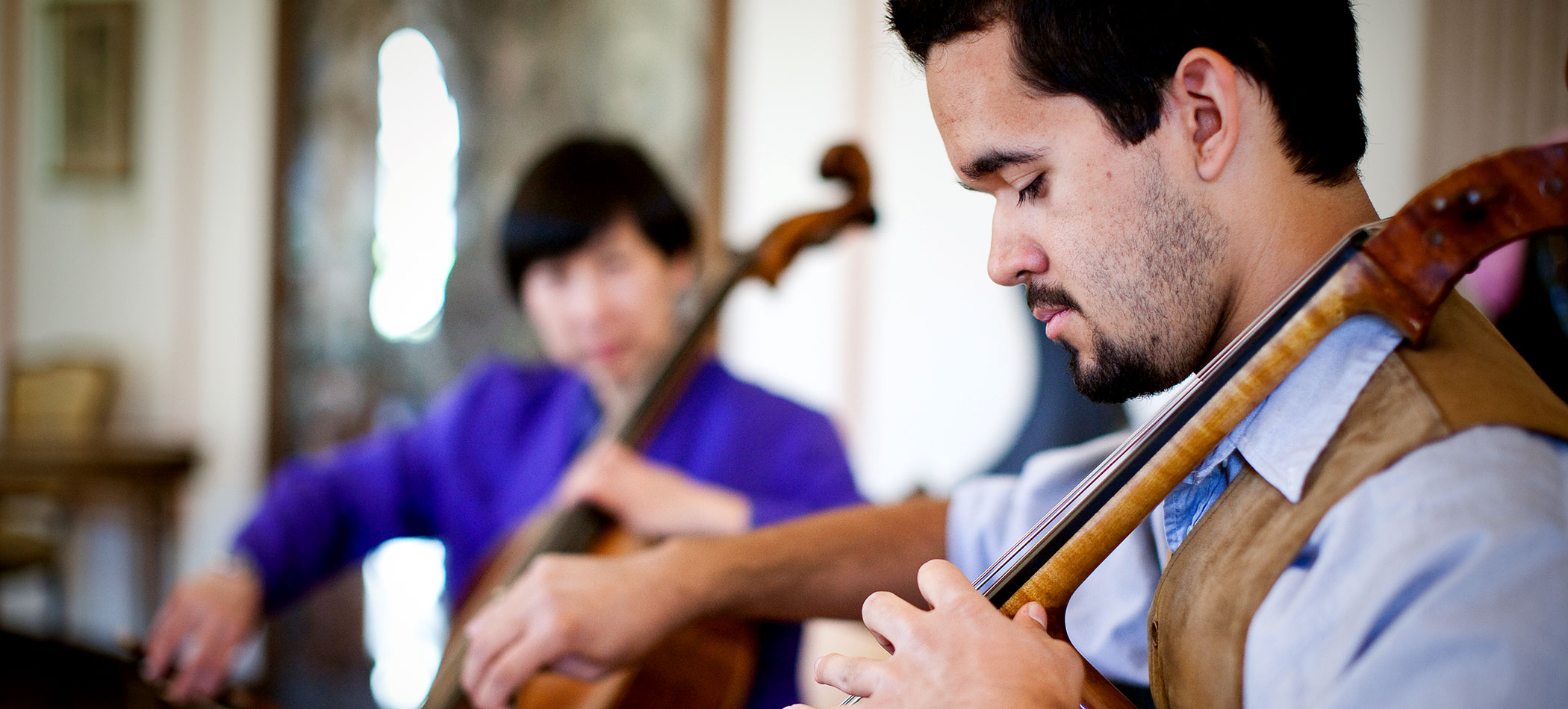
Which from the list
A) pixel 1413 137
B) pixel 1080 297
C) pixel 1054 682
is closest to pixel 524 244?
pixel 1080 297

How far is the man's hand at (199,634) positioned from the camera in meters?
1.14

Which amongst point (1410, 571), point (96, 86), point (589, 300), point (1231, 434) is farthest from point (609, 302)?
point (96, 86)

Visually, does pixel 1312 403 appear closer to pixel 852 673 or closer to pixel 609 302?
pixel 852 673

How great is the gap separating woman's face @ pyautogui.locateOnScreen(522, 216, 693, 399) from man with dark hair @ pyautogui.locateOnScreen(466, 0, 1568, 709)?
0.75 m

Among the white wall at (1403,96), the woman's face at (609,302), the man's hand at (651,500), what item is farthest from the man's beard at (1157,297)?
the white wall at (1403,96)

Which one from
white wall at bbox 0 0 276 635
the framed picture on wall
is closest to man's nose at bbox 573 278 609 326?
white wall at bbox 0 0 276 635

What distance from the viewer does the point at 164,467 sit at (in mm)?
3092

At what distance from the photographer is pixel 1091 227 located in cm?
58

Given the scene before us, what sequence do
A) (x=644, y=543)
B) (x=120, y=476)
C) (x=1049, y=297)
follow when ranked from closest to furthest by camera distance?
1. (x=1049, y=297)
2. (x=644, y=543)
3. (x=120, y=476)

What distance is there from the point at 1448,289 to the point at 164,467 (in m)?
3.48

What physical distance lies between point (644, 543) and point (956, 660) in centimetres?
73

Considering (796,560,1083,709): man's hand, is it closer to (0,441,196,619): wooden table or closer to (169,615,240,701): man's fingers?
(169,615,240,701): man's fingers

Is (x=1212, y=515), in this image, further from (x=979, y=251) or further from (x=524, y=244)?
(x=979, y=251)

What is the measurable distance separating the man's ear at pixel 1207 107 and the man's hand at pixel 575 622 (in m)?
0.50
